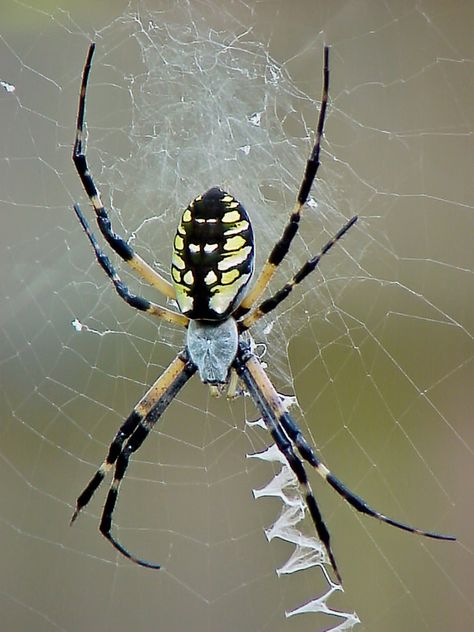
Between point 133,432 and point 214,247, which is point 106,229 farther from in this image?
point 133,432

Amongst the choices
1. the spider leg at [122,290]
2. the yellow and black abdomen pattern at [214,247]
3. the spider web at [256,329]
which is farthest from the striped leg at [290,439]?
the yellow and black abdomen pattern at [214,247]

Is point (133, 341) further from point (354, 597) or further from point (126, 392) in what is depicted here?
point (354, 597)

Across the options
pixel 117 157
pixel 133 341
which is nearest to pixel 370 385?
pixel 133 341

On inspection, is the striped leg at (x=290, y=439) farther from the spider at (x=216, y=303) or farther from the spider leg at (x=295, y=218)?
the spider leg at (x=295, y=218)

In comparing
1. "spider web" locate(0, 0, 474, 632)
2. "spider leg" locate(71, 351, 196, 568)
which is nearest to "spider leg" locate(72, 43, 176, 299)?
"spider leg" locate(71, 351, 196, 568)

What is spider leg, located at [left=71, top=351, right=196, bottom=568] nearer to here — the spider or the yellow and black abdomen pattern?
the spider
